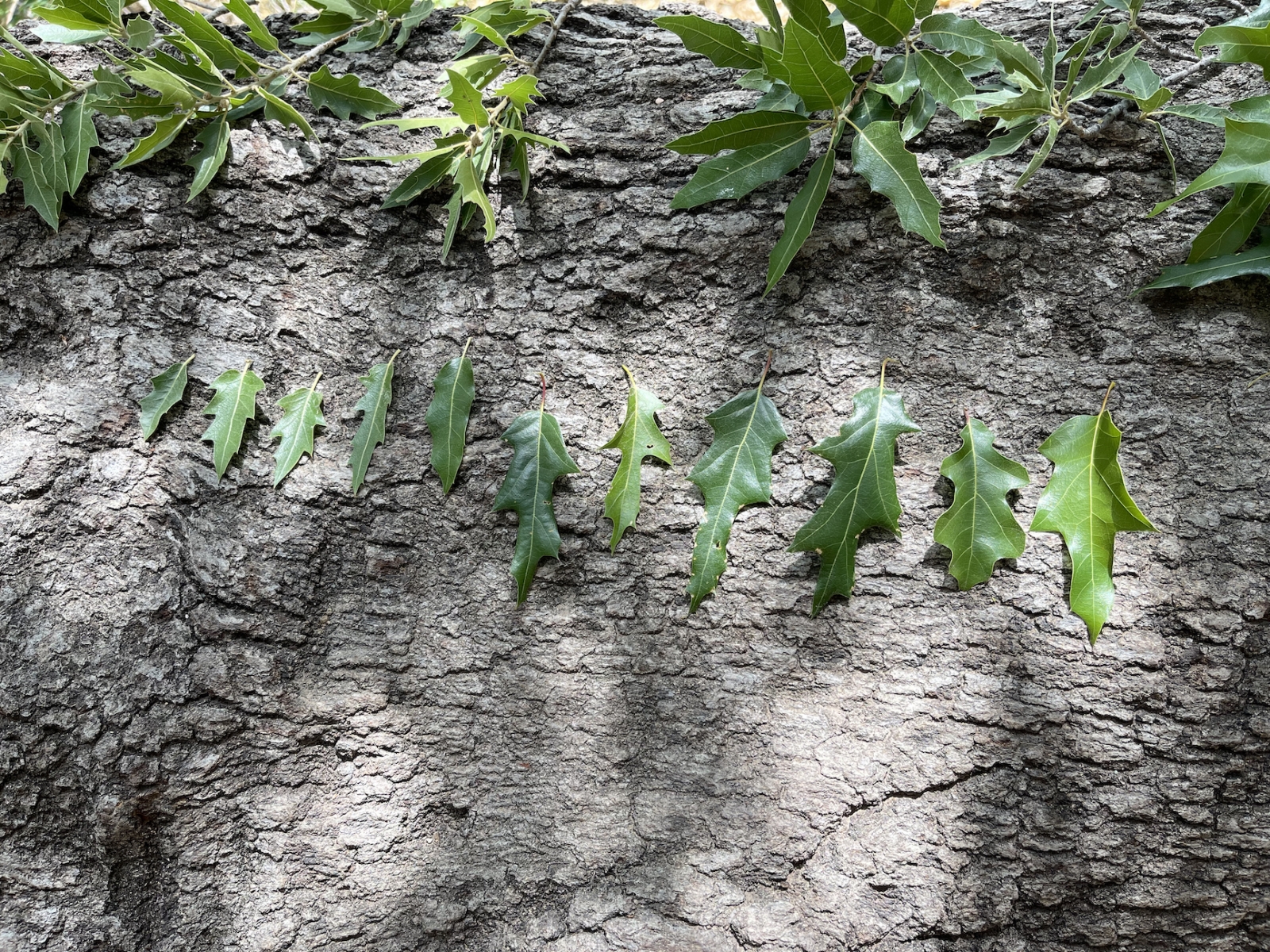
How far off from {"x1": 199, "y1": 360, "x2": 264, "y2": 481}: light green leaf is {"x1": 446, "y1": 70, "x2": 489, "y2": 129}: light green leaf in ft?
2.25

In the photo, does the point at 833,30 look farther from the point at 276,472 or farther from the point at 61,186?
the point at 61,186

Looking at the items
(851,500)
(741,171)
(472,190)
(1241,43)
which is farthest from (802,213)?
(1241,43)

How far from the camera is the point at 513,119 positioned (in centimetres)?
164

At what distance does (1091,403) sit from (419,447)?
131 centimetres

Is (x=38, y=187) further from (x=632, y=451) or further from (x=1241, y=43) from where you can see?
(x=1241, y=43)

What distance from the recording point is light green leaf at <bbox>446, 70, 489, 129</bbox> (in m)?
1.42

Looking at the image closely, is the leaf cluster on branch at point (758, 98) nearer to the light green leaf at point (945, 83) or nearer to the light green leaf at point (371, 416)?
the light green leaf at point (945, 83)

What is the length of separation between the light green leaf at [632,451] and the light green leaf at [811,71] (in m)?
0.62

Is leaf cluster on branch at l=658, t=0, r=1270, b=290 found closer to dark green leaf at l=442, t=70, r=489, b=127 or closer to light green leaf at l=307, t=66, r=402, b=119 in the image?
dark green leaf at l=442, t=70, r=489, b=127

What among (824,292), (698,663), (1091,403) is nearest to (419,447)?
(698,663)

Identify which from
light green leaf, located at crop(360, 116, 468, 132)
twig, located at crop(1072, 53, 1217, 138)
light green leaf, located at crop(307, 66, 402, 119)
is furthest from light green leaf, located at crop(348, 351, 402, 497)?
twig, located at crop(1072, 53, 1217, 138)

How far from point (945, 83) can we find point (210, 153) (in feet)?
4.93

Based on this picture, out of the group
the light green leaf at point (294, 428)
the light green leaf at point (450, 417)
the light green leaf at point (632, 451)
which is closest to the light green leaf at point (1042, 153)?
the light green leaf at point (632, 451)

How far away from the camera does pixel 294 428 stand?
156 cm
